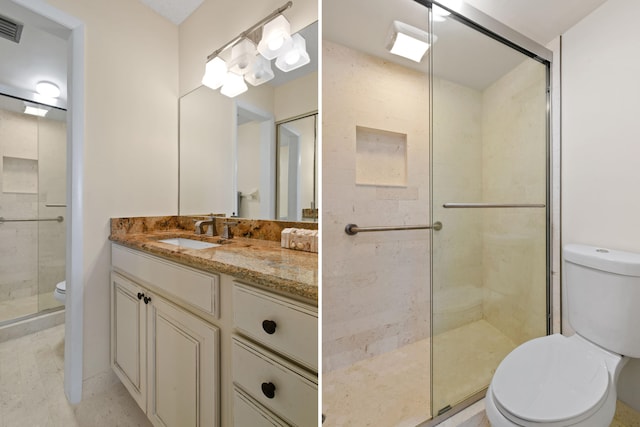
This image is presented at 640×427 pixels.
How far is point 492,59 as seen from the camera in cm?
117

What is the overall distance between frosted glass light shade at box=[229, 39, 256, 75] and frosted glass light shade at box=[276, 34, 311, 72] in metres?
0.09

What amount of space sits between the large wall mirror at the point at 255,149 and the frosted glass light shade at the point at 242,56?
0.08 m

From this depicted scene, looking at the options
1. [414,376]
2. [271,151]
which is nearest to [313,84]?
[271,151]

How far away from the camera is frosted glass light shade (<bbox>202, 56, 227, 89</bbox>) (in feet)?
3.08

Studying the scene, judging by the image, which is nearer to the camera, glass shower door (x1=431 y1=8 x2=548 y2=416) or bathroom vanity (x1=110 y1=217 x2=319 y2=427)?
bathroom vanity (x1=110 y1=217 x2=319 y2=427)

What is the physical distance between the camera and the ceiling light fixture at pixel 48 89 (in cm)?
82

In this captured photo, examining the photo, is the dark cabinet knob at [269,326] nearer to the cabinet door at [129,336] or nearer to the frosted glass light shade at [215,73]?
the cabinet door at [129,336]

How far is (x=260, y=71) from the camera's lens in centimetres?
102

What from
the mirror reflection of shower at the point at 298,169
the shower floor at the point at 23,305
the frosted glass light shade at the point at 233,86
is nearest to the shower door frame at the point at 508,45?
the mirror reflection of shower at the point at 298,169

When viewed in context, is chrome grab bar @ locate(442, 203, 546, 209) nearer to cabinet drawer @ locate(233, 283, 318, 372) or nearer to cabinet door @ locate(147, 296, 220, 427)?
cabinet drawer @ locate(233, 283, 318, 372)

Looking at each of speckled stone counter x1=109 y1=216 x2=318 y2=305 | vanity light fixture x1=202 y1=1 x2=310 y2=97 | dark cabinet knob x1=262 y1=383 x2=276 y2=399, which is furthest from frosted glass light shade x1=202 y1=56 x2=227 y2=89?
dark cabinet knob x1=262 y1=383 x2=276 y2=399

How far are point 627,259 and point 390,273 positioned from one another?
2.83 feet

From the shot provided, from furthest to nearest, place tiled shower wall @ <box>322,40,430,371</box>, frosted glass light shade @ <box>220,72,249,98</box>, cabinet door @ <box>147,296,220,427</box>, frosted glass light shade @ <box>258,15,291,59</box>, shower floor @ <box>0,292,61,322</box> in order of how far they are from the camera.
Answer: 1. shower floor @ <box>0,292,61,322</box>
2. tiled shower wall @ <box>322,40,430,371</box>
3. frosted glass light shade @ <box>220,72,249,98</box>
4. frosted glass light shade @ <box>258,15,291,59</box>
5. cabinet door @ <box>147,296,220,427</box>

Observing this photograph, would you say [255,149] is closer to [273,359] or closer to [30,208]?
[273,359]
